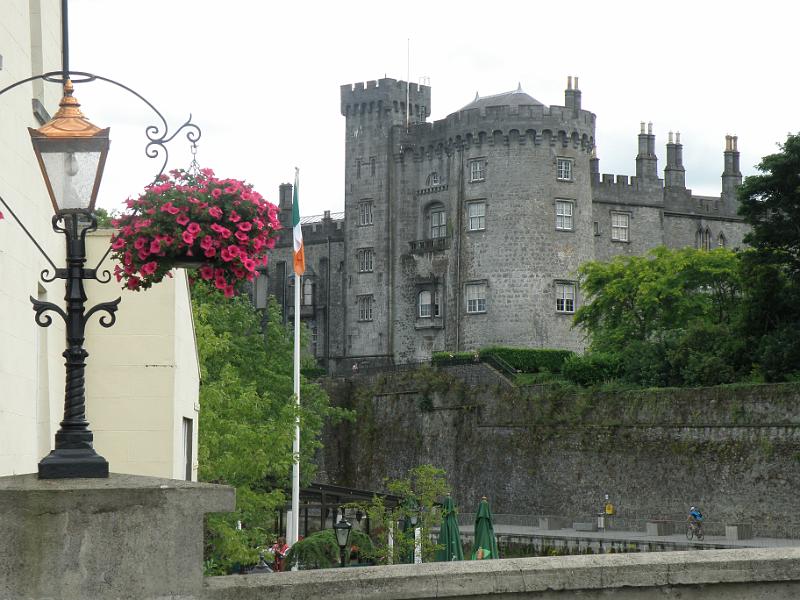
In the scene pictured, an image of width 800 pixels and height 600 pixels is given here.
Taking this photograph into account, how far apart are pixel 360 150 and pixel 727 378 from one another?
90.4ft

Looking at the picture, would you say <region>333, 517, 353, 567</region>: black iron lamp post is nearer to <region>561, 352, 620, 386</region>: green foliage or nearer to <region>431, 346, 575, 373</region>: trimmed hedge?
<region>561, 352, 620, 386</region>: green foliage

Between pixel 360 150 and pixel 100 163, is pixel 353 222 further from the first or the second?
pixel 100 163

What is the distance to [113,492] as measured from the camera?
7137 millimetres

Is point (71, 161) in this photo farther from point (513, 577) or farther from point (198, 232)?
point (513, 577)

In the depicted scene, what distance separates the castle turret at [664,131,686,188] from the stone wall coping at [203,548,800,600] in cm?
6501

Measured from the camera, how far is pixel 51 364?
15664 mm

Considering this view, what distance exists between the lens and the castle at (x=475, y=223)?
213 feet

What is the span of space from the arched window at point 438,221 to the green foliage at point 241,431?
18047mm

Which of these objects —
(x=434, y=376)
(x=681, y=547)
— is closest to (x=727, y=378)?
(x=681, y=547)

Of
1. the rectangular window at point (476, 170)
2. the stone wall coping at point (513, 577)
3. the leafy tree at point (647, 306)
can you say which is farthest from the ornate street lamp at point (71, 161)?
the rectangular window at point (476, 170)

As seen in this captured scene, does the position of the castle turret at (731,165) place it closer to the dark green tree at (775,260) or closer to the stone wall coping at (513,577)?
the dark green tree at (775,260)

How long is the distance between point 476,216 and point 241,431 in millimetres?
34652

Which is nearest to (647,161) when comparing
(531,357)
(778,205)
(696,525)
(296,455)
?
(531,357)

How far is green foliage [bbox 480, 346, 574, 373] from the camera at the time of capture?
60781 millimetres
